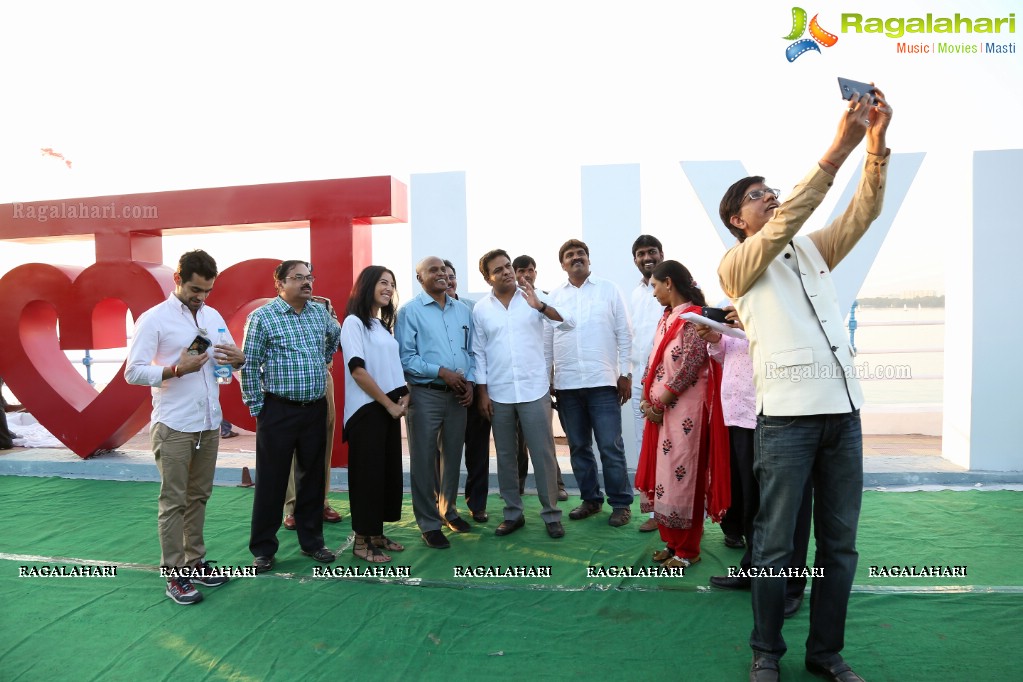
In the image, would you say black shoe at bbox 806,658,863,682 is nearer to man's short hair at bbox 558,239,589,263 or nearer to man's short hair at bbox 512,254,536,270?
man's short hair at bbox 558,239,589,263

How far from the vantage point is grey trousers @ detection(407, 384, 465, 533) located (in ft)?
13.3

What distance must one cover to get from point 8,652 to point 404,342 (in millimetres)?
2329

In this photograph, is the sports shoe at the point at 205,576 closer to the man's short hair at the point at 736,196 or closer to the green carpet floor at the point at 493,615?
the green carpet floor at the point at 493,615

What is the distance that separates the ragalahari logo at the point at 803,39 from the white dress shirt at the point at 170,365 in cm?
510

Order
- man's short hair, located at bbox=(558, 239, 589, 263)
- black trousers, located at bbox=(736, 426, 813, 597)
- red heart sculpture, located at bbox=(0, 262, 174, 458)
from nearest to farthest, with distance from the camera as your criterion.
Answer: black trousers, located at bbox=(736, 426, 813, 597) < man's short hair, located at bbox=(558, 239, 589, 263) < red heart sculpture, located at bbox=(0, 262, 174, 458)

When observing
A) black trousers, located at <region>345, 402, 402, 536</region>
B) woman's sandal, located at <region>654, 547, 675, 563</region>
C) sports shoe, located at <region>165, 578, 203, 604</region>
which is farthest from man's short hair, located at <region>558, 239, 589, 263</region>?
sports shoe, located at <region>165, 578, 203, 604</region>

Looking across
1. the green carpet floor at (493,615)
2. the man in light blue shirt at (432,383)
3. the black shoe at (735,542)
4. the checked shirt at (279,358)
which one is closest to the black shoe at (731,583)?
the green carpet floor at (493,615)

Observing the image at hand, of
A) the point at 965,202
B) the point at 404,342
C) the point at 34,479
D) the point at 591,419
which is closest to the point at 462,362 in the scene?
the point at 404,342

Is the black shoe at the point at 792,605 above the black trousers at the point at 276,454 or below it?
below

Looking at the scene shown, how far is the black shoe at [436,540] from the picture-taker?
13.1ft

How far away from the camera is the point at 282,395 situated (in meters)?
3.69

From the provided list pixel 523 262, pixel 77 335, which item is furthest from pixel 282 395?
pixel 77 335

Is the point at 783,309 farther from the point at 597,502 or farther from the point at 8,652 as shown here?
the point at 8,652

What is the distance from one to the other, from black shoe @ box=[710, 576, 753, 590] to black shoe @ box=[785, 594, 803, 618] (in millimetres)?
278
